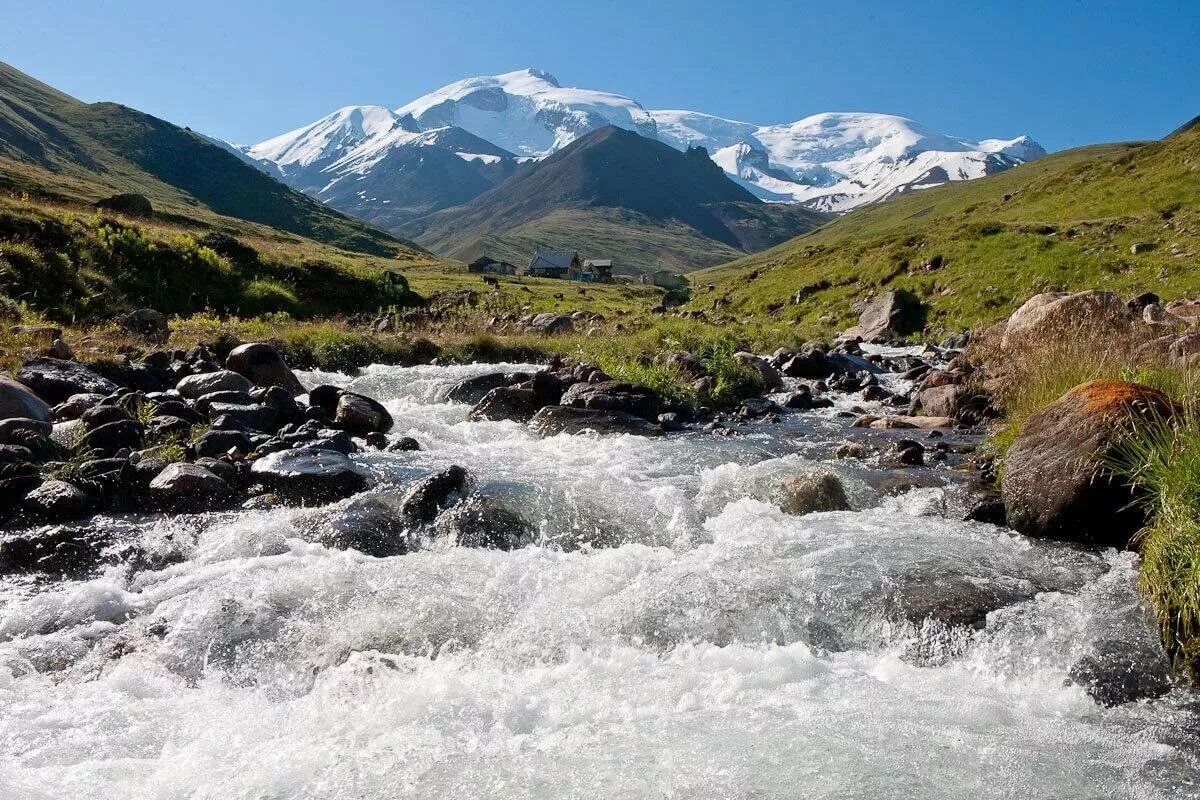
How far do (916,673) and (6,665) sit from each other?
8324 mm

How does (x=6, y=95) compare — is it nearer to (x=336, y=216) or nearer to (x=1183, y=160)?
(x=336, y=216)

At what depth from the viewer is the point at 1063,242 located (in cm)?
3691

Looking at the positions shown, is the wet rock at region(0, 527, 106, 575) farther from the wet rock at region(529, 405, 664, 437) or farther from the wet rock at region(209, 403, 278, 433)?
the wet rock at region(529, 405, 664, 437)

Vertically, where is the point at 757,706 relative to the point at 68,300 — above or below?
below

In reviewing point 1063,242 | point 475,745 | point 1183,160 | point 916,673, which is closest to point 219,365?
point 475,745

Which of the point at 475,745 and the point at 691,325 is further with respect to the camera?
the point at 691,325

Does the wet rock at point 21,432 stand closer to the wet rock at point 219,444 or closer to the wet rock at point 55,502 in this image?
the wet rock at point 55,502

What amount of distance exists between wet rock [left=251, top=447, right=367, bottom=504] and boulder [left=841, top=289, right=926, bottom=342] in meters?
28.1

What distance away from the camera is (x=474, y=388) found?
2058 cm

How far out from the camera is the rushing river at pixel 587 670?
18.1 ft

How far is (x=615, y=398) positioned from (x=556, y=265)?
145 m

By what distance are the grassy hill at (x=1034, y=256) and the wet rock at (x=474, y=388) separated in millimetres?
22643

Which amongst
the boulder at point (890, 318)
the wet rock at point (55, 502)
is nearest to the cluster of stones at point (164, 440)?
the wet rock at point (55, 502)

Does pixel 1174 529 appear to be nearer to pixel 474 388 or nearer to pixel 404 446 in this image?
pixel 404 446
